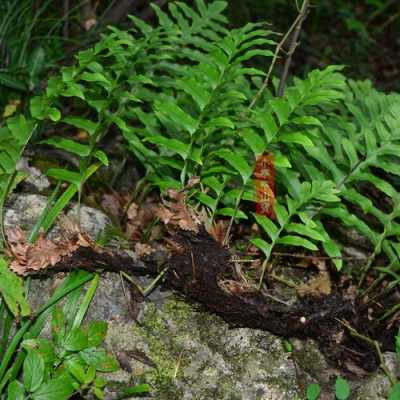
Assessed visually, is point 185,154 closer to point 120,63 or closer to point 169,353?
point 120,63

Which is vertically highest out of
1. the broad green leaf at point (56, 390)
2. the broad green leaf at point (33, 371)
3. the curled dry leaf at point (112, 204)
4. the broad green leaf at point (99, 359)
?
the broad green leaf at point (33, 371)

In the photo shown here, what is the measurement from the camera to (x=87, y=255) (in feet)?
8.51

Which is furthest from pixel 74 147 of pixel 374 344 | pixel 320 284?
pixel 374 344

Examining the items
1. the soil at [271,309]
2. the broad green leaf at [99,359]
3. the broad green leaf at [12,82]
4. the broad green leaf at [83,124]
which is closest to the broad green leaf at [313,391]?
the soil at [271,309]

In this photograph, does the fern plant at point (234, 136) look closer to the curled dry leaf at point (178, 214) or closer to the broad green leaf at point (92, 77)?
the broad green leaf at point (92, 77)

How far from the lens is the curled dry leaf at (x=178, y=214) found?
2.58 meters

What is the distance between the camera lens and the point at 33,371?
225cm

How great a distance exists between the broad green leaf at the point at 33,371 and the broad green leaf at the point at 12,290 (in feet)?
0.56

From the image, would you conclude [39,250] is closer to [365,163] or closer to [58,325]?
[58,325]

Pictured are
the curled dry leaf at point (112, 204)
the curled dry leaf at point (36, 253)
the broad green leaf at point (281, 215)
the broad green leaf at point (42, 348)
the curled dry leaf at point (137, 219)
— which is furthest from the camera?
the curled dry leaf at point (112, 204)

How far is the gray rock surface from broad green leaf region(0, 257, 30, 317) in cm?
23

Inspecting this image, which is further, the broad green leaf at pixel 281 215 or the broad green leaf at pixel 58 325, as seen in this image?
the broad green leaf at pixel 281 215

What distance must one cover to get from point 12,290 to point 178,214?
2.21 ft

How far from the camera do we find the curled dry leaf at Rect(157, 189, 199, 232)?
2578mm
